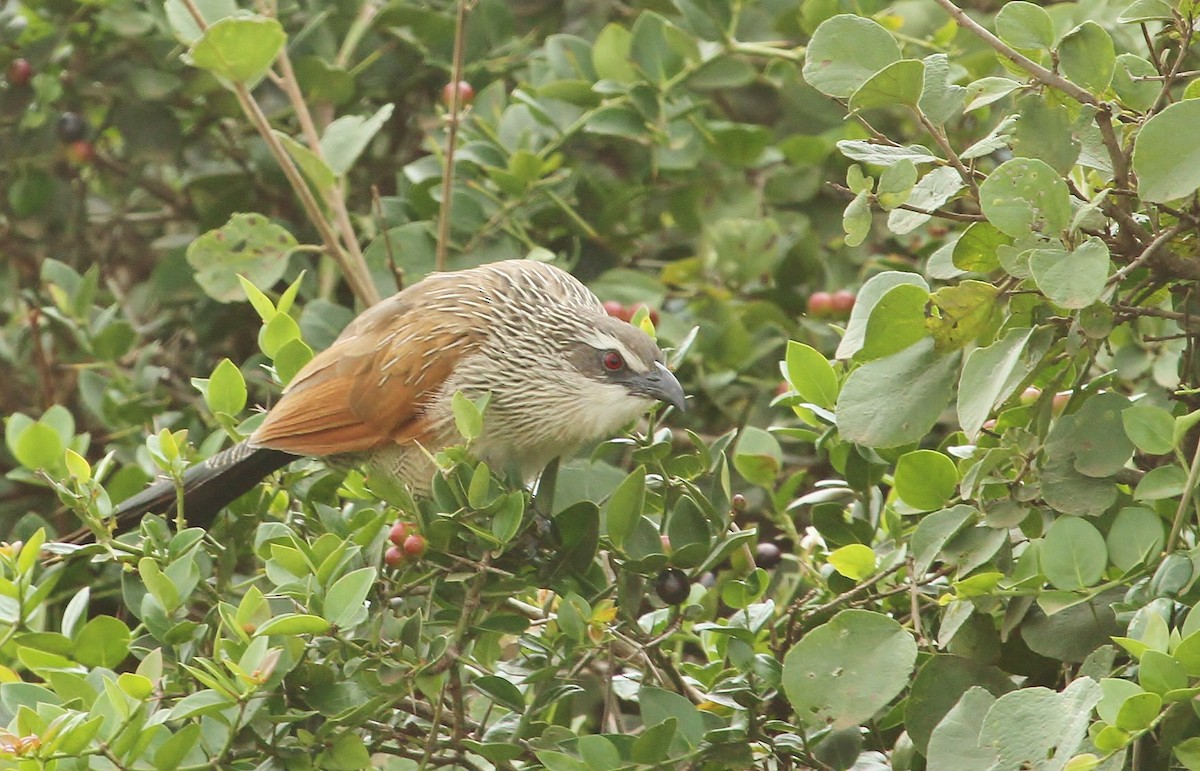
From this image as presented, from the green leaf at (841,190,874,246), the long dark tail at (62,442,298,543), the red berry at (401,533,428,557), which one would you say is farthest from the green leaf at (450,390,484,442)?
the long dark tail at (62,442,298,543)

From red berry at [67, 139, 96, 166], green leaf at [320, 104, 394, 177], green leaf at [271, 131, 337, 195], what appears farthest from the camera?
red berry at [67, 139, 96, 166]

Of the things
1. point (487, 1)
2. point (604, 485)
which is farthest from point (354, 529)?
point (487, 1)

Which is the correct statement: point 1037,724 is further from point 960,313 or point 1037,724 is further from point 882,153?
point 882,153

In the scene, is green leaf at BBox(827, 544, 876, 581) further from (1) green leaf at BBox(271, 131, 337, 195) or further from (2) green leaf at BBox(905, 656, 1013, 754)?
(1) green leaf at BBox(271, 131, 337, 195)

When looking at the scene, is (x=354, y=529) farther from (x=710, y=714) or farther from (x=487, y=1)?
(x=487, y=1)

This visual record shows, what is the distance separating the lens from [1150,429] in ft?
6.37

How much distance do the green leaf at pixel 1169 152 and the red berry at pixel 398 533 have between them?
137cm

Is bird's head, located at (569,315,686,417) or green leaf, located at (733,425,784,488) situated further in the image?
bird's head, located at (569,315,686,417)

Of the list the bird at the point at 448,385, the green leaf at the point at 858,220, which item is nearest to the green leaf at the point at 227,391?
the bird at the point at 448,385

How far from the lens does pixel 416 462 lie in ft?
10.9

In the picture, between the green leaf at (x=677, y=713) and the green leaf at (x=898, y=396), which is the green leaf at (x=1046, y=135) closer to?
the green leaf at (x=898, y=396)

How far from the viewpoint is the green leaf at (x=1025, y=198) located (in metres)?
1.83

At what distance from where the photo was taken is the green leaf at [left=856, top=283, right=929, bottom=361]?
6.58 feet

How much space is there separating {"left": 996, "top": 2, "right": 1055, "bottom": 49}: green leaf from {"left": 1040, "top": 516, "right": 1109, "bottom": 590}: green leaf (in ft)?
2.25
